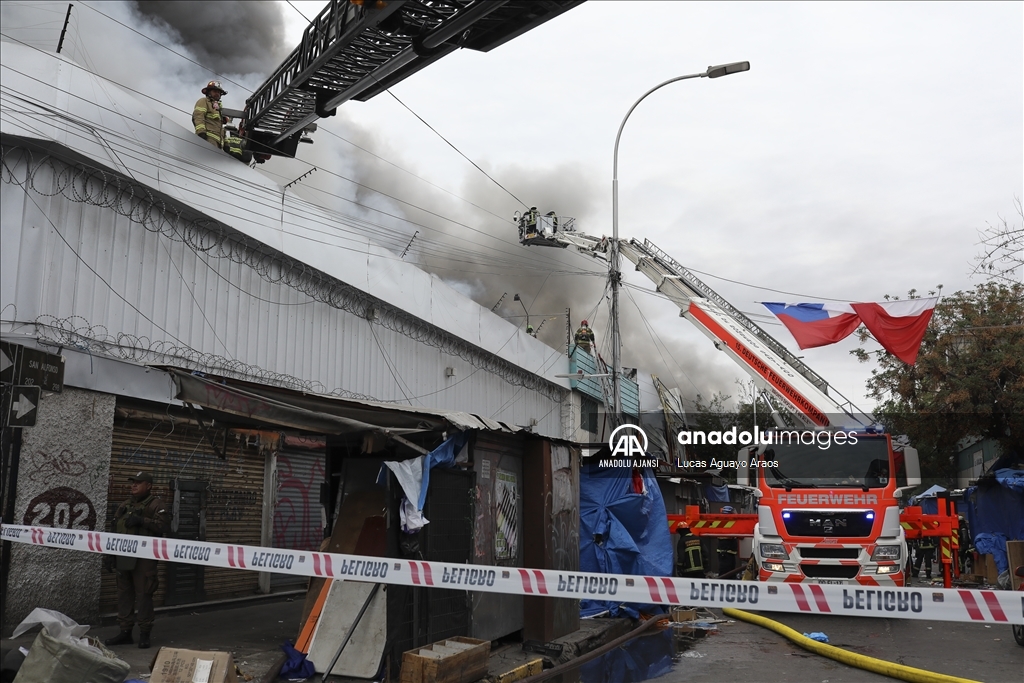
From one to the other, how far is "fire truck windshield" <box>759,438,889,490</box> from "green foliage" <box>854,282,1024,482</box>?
11.0 m

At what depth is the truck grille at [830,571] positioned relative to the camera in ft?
40.9

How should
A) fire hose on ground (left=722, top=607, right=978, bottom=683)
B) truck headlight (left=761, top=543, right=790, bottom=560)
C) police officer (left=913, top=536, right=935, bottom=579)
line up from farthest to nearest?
police officer (left=913, top=536, right=935, bottom=579) < truck headlight (left=761, top=543, right=790, bottom=560) < fire hose on ground (left=722, top=607, right=978, bottom=683)

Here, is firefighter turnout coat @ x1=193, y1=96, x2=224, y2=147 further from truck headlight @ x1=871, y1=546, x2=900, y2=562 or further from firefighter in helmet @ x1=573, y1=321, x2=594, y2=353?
firefighter in helmet @ x1=573, y1=321, x2=594, y2=353

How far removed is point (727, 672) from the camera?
8.77 metres

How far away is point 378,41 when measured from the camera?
10172 millimetres

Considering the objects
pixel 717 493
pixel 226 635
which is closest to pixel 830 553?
pixel 226 635

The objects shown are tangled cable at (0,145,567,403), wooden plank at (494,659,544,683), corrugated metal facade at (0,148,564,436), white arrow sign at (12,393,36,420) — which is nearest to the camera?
white arrow sign at (12,393,36,420)

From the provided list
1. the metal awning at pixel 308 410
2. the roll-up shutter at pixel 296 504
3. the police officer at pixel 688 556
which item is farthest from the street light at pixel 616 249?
the metal awning at pixel 308 410

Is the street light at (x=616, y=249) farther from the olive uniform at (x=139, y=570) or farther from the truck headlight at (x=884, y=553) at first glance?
the olive uniform at (x=139, y=570)

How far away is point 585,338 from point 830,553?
18.6 meters

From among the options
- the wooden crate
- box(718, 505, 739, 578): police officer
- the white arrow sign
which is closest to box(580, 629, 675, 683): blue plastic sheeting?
the wooden crate

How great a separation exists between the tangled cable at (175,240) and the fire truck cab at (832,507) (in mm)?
7938

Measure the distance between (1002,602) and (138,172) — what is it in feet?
35.4

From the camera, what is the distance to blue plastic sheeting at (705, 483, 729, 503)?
26219mm
